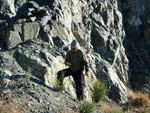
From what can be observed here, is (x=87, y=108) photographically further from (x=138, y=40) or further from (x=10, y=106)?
(x=138, y=40)

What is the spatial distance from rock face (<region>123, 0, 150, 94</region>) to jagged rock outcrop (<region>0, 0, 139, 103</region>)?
1621mm

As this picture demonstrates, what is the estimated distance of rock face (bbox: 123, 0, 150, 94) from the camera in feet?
53.9

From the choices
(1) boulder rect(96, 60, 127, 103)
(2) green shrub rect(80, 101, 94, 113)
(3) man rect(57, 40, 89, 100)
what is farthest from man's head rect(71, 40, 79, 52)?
(1) boulder rect(96, 60, 127, 103)

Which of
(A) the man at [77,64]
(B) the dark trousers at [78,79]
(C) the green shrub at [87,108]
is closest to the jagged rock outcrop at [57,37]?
(B) the dark trousers at [78,79]

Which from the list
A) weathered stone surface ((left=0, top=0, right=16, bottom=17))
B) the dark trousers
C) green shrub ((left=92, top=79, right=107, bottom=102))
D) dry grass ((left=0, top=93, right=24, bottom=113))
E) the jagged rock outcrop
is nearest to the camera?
dry grass ((left=0, top=93, right=24, bottom=113))

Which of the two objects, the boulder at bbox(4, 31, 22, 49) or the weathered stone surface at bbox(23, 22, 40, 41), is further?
the weathered stone surface at bbox(23, 22, 40, 41)

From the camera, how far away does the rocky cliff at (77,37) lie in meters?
7.03

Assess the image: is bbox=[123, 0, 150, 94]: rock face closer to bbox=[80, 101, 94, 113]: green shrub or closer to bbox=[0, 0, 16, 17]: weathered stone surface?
bbox=[80, 101, 94, 113]: green shrub

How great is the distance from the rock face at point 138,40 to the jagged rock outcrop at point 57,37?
1621mm

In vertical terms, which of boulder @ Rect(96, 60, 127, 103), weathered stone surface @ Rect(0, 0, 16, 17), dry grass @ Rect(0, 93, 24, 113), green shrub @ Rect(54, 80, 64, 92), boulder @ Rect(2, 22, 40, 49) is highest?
weathered stone surface @ Rect(0, 0, 16, 17)

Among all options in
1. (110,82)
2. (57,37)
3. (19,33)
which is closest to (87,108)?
(57,37)

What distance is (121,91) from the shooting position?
11602mm

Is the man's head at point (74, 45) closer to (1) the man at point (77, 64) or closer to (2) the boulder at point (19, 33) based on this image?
(1) the man at point (77, 64)

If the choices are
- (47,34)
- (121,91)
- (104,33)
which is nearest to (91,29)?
(104,33)
